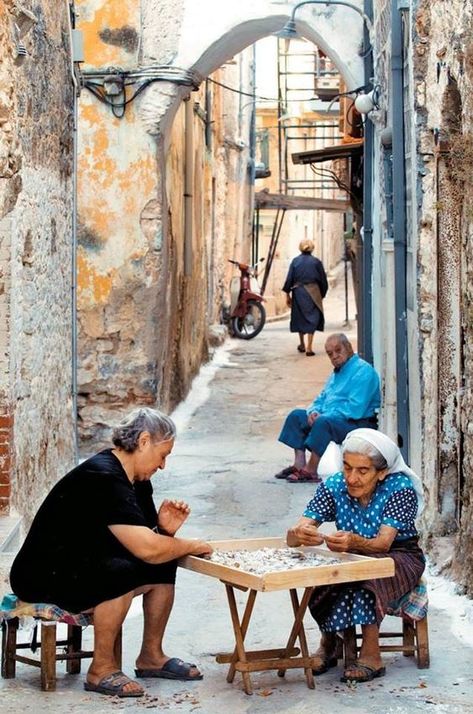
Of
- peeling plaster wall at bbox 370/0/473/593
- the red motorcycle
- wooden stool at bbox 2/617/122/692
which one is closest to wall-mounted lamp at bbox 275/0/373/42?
peeling plaster wall at bbox 370/0/473/593

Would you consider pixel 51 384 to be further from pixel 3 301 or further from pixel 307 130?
pixel 307 130

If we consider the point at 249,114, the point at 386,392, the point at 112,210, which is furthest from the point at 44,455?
the point at 249,114

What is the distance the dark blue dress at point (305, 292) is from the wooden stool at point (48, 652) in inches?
505

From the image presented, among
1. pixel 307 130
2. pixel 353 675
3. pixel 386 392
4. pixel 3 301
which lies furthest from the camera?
pixel 307 130

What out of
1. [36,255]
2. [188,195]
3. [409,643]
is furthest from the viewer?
[188,195]

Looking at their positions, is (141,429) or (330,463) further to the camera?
(330,463)

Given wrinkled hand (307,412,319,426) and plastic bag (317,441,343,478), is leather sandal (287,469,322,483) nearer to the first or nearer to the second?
wrinkled hand (307,412,319,426)

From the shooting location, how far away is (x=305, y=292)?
18.3 meters

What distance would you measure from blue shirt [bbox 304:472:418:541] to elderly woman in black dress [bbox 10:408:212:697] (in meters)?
0.50

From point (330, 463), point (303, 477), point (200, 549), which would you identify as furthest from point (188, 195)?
point (200, 549)

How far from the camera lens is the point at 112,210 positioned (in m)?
11.4

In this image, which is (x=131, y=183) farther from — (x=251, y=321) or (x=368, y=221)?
(x=251, y=321)

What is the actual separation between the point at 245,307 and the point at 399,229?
12.4m

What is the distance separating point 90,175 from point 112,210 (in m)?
0.34
